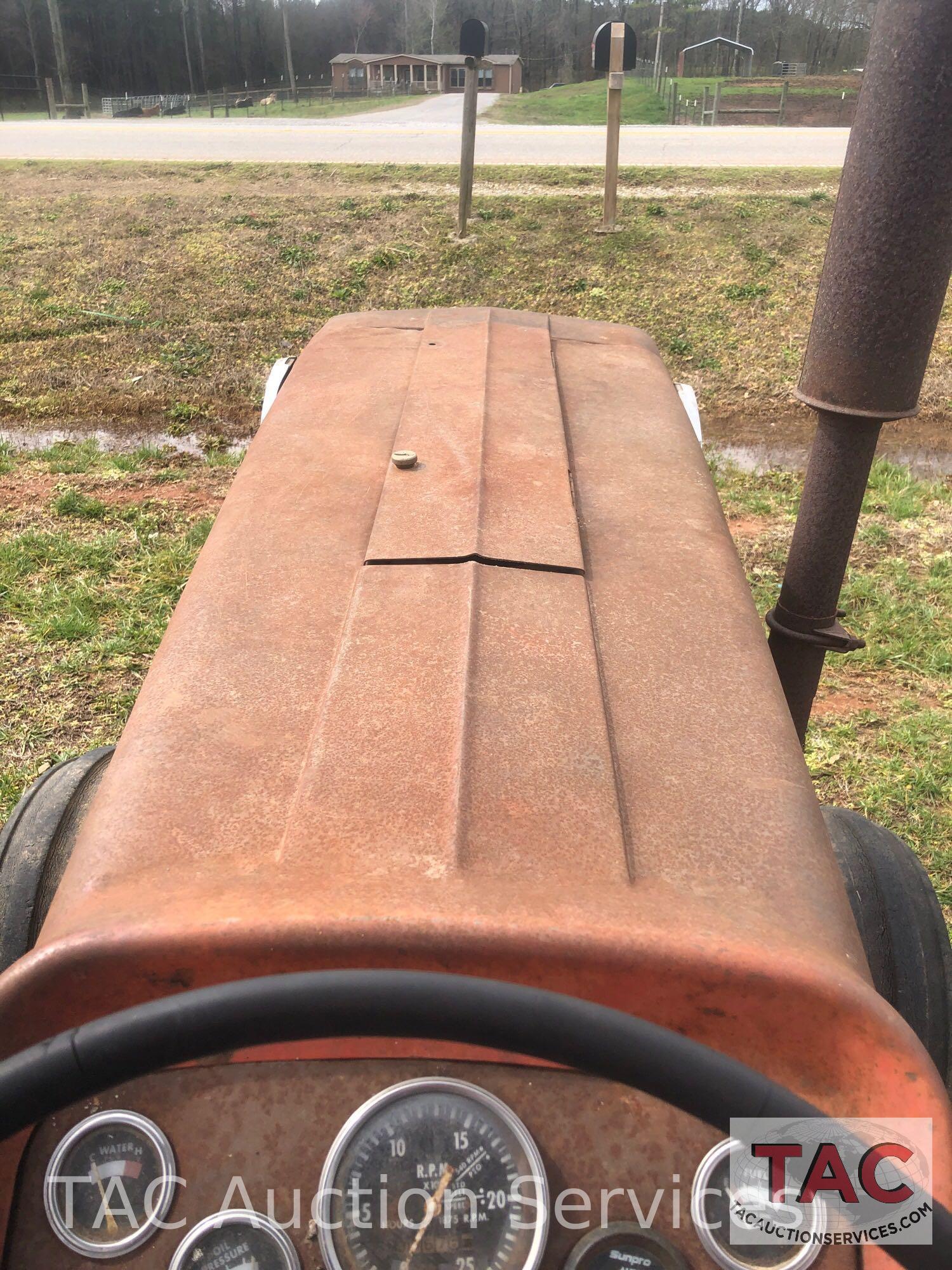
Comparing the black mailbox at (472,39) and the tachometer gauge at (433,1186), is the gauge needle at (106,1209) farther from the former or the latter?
the black mailbox at (472,39)

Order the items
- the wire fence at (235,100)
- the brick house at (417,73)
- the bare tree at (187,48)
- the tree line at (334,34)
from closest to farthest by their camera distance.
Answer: the wire fence at (235,100)
the tree line at (334,34)
the bare tree at (187,48)
the brick house at (417,73)

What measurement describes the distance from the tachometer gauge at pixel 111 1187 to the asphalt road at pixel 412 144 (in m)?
13.4

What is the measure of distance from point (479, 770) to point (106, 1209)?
0.64 meters

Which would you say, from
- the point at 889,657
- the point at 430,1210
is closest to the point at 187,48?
the point at 889,657

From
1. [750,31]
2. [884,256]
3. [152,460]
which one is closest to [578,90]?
[750,31]

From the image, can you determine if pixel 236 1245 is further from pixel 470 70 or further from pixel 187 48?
pixel 187 48

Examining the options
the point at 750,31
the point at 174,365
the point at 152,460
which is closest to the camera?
the point at 152,460

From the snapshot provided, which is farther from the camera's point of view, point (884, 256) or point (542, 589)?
point (884, 256)

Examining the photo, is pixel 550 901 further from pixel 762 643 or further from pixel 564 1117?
pixel 762 643

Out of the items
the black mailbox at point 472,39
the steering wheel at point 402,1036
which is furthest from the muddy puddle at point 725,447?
the steering wheel at point 402,1036

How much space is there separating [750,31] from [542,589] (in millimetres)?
53610

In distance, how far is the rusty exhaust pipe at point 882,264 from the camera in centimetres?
172

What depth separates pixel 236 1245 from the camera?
1.04 meters

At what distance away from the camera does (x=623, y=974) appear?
1049mm
